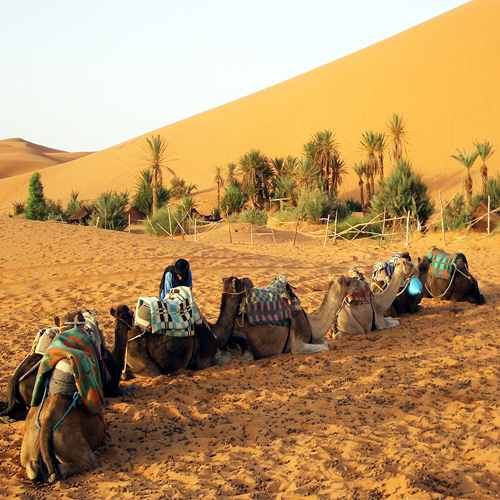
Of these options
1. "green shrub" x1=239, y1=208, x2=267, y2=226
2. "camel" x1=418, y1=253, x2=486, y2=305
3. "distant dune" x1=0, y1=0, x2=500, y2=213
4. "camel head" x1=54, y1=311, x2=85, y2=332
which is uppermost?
"distant dune" x1=0, y1=0, x2=500, y2=213

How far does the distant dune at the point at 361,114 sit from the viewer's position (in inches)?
1923

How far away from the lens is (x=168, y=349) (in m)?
6.44

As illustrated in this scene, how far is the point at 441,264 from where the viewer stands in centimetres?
1046

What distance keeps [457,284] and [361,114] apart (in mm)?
48104

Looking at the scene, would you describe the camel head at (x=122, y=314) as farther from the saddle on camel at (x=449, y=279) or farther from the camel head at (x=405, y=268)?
the saddle on camel at (x=449, y=279)

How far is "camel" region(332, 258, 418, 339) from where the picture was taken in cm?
823

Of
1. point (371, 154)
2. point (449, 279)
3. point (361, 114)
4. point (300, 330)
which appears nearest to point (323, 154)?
point (371, 154)

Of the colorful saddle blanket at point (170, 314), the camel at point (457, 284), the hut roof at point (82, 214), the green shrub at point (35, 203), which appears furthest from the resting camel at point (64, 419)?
the green shrub at point (35, 203)

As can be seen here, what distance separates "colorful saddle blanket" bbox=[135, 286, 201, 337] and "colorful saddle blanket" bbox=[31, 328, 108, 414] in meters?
1.45

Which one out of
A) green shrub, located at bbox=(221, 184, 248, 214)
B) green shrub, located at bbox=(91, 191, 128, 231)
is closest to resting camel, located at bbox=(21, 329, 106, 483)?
green shrub, located at bbox=(91, 191, 128, 231)

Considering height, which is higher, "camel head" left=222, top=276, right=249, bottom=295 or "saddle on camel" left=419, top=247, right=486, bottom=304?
"camel head" left=222, top=276, right=249, bottom=295

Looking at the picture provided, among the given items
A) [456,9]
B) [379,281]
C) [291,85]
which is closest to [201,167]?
[291,85]

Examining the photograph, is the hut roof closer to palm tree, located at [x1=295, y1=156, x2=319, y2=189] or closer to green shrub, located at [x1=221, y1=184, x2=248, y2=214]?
green shrub, located at [x1=221, y1=184, x2=248, y2=214]

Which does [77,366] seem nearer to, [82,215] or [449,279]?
[449,279]
